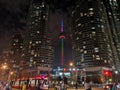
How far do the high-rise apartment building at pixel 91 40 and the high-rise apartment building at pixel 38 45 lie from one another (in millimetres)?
19638

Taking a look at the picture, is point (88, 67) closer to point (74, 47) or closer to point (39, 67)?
point (74, 47)

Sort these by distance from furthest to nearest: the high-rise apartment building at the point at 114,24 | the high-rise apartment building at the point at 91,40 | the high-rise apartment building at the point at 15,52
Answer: the high-rise apartment building at the point at 15,52 < the high-rise apartment building at the point at 114,24 < the high-rise apartment building at the point at 91,40

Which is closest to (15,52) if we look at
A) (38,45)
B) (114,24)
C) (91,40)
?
(38,45)

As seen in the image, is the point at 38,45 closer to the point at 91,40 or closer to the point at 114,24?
the point at 91,40

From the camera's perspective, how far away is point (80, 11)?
123m

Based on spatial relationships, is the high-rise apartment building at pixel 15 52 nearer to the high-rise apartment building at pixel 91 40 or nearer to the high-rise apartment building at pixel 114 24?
the high-rise apartment building at pixel 91 40

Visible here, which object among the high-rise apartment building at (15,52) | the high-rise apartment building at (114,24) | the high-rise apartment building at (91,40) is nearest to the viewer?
the high-rise apartment building at (91,40)

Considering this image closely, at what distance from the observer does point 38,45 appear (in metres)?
122

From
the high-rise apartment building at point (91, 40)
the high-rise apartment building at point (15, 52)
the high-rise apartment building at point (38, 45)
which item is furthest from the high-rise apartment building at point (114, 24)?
the high-rise apartment building at point (15, 52)

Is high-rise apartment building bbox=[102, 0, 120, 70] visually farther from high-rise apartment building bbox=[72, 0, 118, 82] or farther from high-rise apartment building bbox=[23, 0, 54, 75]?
high-rise apartment building bbox=[23, 0, 54, 75]

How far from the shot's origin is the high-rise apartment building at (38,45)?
116963 mm

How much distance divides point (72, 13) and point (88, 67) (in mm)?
53043

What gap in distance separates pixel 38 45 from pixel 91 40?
38.6 m

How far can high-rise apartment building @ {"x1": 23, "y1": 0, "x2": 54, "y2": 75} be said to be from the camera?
116963 mm
